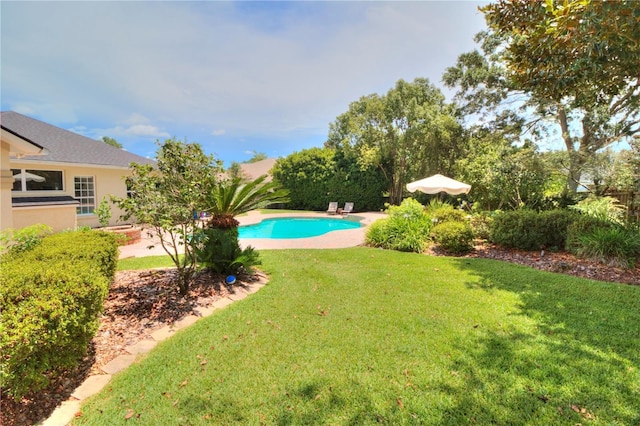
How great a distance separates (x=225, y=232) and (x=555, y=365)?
594 centimetres

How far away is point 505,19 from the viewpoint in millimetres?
6109

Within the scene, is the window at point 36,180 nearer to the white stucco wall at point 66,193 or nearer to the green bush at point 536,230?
the white stucco wall at point 66,193

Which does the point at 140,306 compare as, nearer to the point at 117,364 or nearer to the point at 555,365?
the point at 117,364

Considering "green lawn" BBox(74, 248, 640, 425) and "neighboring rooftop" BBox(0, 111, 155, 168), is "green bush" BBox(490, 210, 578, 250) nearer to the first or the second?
"green lawn" BBox(74, 248, 640, 425)

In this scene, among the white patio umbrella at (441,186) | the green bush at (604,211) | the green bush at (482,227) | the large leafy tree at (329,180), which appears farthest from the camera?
the large leafy tree at (329,180)

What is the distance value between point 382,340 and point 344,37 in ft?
34.4

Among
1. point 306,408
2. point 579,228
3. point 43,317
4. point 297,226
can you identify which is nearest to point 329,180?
point 297,226

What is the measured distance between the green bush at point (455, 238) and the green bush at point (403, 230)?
2.19 feet

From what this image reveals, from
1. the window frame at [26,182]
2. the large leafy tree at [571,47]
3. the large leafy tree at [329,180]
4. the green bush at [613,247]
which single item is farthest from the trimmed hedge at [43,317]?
the large leafy tree at [329,180]

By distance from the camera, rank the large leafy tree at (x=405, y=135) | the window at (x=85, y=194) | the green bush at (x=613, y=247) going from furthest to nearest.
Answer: the large leafy tree at (x=405, y=135)
the window at (x=85, y=194)
the green bush at (x=613, y=247)

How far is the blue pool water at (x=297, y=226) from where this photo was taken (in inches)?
650

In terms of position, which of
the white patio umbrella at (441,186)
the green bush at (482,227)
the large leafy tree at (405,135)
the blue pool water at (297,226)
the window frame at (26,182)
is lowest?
the blue pool water at (297,226)

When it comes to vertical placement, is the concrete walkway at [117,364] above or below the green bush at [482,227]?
below

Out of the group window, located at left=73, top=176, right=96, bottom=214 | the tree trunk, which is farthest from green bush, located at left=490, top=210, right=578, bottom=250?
window, located at left=73, top=176, right=96, bottom=214
